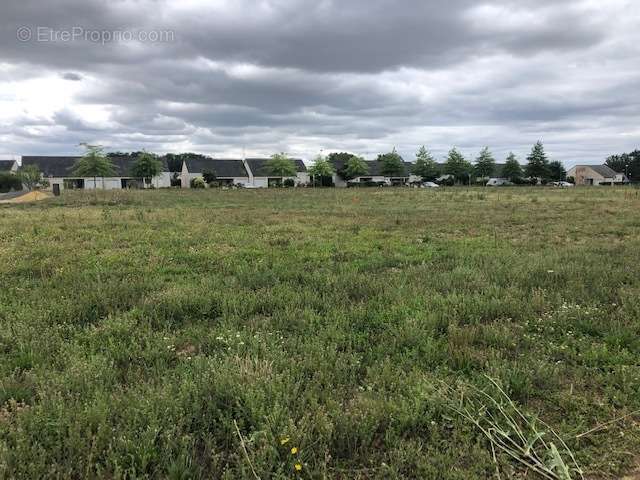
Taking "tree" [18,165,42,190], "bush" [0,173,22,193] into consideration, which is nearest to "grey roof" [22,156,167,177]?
"tree" [18,165,42,190]

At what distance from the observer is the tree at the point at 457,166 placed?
8269cm

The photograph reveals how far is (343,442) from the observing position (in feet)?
9.30

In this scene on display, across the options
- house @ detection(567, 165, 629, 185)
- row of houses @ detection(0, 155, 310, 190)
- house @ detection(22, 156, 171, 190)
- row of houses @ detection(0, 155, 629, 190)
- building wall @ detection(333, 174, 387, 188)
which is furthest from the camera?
house @ detection(567, 165, 629, 185)

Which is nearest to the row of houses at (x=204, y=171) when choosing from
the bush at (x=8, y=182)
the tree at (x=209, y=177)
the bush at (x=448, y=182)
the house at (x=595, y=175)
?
the house at (x=595, y=175)

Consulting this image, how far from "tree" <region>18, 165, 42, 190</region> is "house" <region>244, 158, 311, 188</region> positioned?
114 feet

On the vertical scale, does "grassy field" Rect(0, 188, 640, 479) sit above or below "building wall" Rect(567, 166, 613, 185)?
below

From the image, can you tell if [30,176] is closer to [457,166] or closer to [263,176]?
[263,176]

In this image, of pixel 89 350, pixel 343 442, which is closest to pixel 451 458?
pixel 343 442

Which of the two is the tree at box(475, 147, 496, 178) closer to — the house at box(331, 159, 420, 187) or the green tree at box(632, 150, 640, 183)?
the house at box(331, 159, 420, 187)

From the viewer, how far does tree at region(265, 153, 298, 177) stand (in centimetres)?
7644

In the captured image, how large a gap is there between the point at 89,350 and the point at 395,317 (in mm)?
3190

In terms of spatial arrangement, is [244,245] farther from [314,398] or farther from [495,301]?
[314,398]

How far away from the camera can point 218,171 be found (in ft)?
269

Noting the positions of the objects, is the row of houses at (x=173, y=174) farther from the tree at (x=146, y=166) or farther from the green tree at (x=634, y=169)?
the green tree at (x=634, y=169)
